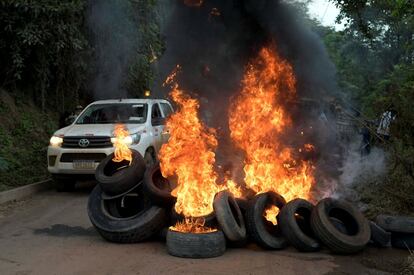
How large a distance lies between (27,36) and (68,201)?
4.75 meters

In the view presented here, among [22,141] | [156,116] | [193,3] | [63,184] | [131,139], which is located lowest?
[63,184]

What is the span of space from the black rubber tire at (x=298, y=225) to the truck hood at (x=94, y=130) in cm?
509

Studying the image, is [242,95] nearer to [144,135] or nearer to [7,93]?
[144,135]

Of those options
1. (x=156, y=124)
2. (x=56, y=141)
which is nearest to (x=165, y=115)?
(x=156, y=124)

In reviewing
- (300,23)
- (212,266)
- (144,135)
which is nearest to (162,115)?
(144,135)

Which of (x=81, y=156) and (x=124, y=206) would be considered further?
(x=81, y=156)

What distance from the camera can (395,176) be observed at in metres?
8.72

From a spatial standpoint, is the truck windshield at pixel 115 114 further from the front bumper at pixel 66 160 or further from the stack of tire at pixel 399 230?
the stack of tire at pixel 399 230

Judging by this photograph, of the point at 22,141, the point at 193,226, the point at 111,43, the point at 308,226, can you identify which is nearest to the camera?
the point at 193,226

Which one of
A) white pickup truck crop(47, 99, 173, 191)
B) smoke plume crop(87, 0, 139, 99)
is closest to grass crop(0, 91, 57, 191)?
white pickup truck crop(47, 99, 173, 191)

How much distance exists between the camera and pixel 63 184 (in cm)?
1095

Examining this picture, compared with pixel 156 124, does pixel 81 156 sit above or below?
below

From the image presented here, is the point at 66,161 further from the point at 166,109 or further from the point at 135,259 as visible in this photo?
the point at 135,259

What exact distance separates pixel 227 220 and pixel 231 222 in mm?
65
